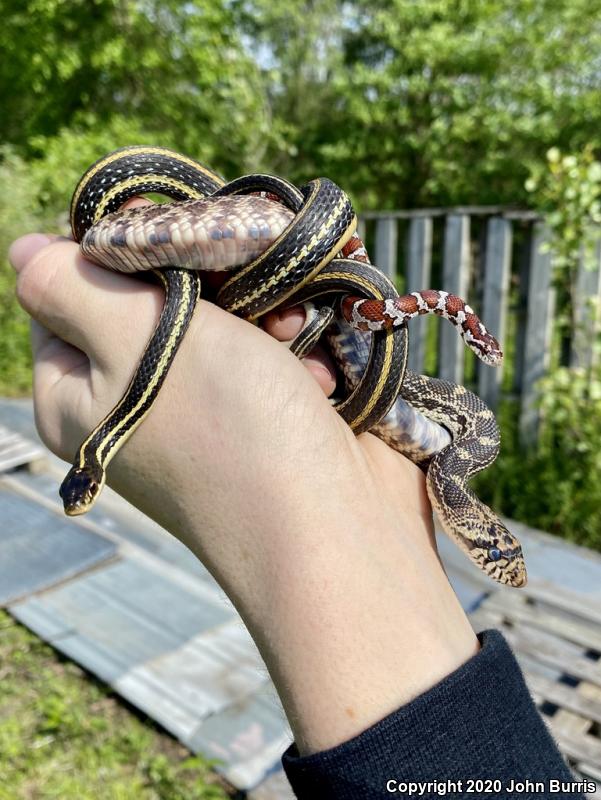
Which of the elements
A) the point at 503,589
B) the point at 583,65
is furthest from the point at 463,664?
the point at 583,65

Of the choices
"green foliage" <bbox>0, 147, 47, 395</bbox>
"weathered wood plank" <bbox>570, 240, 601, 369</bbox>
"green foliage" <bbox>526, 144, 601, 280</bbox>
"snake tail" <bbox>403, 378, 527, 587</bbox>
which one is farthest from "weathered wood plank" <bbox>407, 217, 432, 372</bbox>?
"green foliage" <bbox>0, 147, 47, 395</bbox>

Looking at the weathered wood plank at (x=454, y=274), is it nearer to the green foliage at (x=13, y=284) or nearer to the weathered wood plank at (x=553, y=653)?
the weathered wood plank at (x=553, y=653)

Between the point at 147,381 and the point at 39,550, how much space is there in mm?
4279

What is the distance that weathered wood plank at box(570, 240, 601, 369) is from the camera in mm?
6172

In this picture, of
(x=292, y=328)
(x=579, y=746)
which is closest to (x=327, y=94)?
(x=579, y=746)

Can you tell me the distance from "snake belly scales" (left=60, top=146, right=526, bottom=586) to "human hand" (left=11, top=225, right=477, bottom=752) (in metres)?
0.08

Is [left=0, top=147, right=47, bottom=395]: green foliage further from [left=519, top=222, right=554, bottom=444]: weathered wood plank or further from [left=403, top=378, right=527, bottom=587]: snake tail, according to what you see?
[left=403, top=378, right=527, bottom=587]: snake tail

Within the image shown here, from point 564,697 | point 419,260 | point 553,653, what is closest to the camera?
point 564,697

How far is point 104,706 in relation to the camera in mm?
4242

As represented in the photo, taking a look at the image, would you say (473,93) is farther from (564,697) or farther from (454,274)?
(564,697)

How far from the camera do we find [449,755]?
4.80ft

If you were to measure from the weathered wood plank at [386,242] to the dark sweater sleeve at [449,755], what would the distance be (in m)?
6.84

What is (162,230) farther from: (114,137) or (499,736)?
(114,137)

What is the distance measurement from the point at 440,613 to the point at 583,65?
49.9ft
